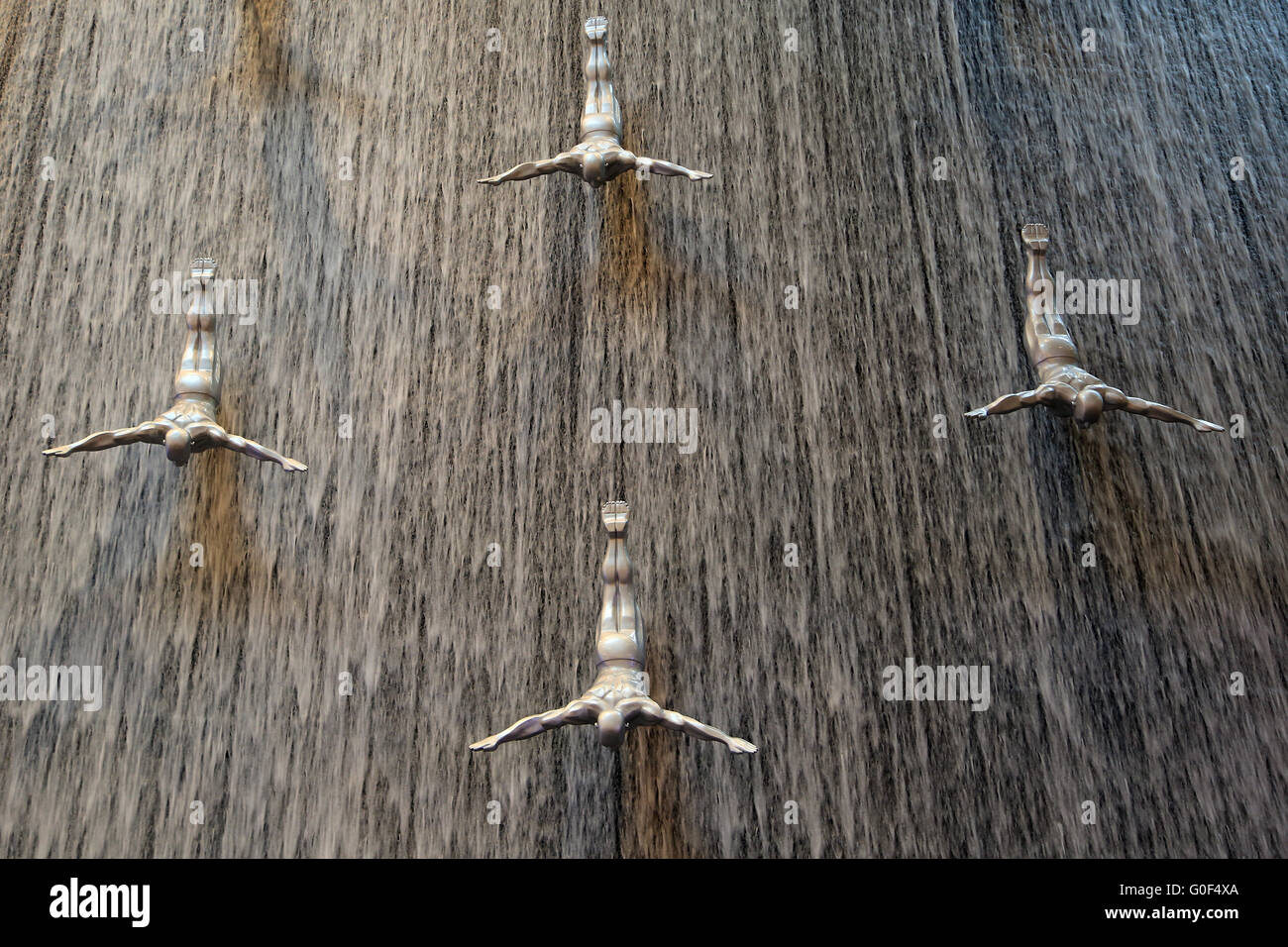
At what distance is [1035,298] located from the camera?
80cm

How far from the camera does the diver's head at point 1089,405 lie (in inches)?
28.9

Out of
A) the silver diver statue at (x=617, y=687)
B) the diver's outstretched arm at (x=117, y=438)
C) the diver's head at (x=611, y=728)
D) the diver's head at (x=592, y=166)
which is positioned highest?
the diver's head at (x=592, y=166)

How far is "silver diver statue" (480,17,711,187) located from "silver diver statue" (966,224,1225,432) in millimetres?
279

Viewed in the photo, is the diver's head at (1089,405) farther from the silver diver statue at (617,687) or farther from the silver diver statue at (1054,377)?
the silver diver statue at (617,687)

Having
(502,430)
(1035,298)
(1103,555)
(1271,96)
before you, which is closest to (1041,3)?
(1271,96)

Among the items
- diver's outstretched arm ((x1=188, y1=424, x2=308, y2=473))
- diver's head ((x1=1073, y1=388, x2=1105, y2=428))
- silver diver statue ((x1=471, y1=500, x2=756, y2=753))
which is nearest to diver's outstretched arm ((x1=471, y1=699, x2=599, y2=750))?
silver diver statue ((x1=471, y1=500, x2=756, y2=753))

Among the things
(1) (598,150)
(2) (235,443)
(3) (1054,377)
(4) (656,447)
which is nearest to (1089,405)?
(3) (1054,377)

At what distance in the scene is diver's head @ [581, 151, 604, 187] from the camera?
80cm

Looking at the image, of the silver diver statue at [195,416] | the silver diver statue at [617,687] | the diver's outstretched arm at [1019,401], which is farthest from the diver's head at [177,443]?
the diver's outstretched arm at [1019,401]

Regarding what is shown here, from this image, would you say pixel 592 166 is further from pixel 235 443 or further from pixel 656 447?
pixel 235 443

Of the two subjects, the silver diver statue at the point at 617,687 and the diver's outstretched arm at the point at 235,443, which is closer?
the silver diver statue at the point at 617,687

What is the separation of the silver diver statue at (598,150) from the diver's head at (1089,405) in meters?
0.33

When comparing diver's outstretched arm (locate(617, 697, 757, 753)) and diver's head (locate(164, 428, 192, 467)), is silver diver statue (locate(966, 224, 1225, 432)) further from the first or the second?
diver's head (locate(164, 428, 192, 467))
